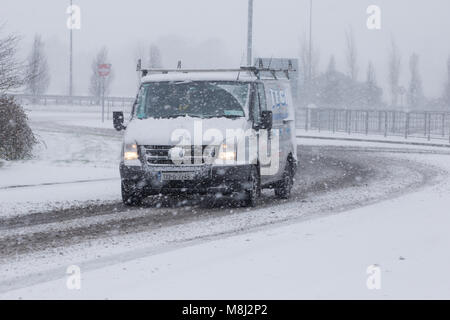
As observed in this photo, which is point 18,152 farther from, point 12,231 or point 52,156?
point 12,231

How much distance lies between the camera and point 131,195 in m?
12.7

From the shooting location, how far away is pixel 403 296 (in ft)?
20.6

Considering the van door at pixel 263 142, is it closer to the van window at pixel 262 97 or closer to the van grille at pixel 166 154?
the van window at pixel 262 97

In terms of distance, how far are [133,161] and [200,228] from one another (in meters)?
2.40

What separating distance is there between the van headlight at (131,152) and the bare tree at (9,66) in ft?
20.5

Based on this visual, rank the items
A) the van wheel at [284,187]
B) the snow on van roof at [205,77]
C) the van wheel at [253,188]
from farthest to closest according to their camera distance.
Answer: the van wheel at [284,187] < the snow on van roof at [205,77] < the van wheel at [253,188]

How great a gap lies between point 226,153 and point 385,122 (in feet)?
99.2

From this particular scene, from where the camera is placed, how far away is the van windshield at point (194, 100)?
1284 cm

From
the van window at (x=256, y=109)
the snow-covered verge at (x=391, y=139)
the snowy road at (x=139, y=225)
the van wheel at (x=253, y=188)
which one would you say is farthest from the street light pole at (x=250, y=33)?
the van wheel at (x=253, y=188)

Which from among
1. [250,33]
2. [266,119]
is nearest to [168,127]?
[266,119]

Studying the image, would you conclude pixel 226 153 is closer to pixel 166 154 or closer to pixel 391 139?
pixel 166 154

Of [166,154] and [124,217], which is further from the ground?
[166,154]

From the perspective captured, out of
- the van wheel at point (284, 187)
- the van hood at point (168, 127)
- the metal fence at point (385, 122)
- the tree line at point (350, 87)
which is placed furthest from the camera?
the tree line at point (350, 87)
